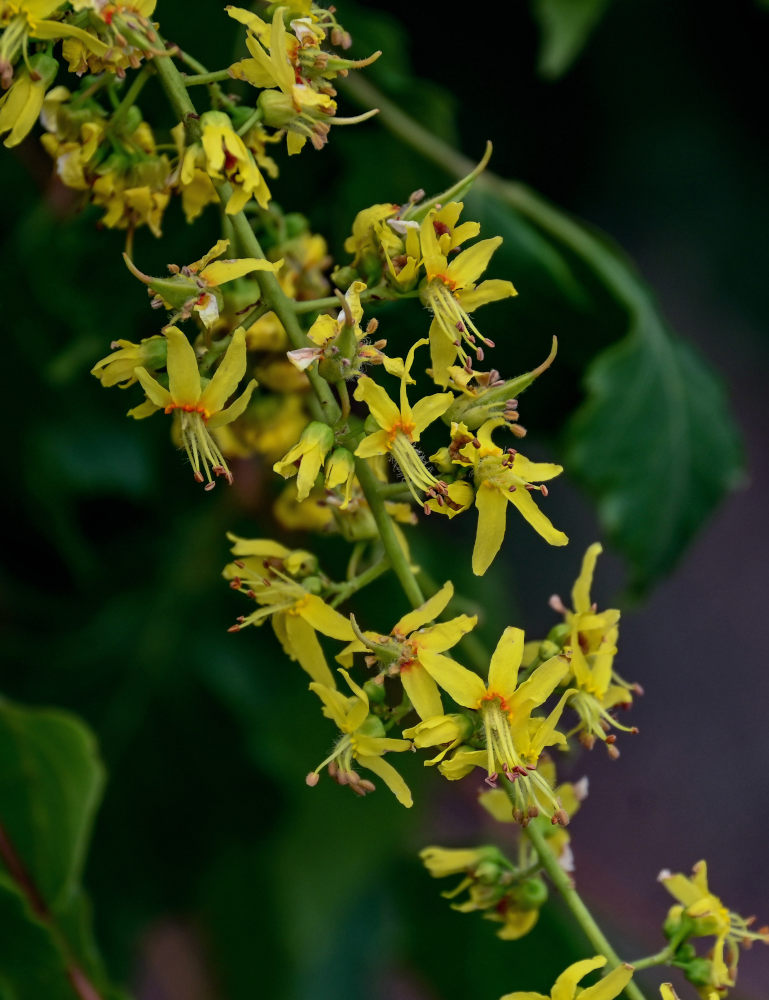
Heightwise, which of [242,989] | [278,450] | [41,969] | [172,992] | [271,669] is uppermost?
[278,450]

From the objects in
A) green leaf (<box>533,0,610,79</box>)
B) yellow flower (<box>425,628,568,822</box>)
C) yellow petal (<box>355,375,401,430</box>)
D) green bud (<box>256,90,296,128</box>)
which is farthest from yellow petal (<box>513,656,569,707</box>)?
green leaf (<box>533,0,610,79</box>)

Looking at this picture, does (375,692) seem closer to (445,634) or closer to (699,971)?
(445,634)

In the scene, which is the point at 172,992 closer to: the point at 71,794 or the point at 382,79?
the point at 71,794

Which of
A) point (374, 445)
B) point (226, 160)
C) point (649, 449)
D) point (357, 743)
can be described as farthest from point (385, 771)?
point (649, 449)

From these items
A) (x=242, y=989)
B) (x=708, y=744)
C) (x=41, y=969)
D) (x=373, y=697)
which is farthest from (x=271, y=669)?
(x=708, y=744)

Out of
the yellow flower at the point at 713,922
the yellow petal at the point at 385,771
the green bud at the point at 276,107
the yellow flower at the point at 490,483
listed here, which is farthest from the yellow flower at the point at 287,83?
the yellow flower at the point at 713,922
